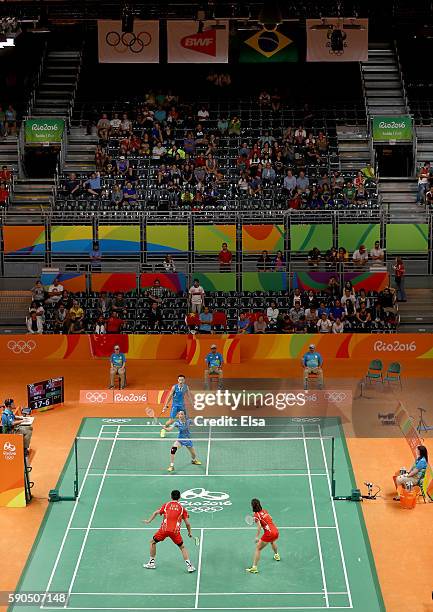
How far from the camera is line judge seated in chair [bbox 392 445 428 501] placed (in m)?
26.0

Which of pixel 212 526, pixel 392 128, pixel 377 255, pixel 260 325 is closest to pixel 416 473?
pixel 212 526

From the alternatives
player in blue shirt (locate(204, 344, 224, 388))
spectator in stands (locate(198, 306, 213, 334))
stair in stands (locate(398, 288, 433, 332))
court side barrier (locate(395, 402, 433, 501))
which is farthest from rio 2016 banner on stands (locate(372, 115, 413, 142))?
court side barrier (locate(395, 402, 433, 501))

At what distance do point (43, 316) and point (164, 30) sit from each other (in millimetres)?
16171

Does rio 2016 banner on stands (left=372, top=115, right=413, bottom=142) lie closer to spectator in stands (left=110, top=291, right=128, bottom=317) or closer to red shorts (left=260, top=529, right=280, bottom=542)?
spectator in stands (left=110, top=291, right=128, bottom=317)

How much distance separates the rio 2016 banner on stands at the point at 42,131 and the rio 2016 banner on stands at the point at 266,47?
7.93m

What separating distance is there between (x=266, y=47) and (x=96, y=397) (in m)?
19.0

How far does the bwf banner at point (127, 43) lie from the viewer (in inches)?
1692

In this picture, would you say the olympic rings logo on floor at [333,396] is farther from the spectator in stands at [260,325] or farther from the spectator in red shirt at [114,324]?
the spectator in red shirt at [114,324]

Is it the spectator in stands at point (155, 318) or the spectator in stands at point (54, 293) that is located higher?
the spectator in stands at point (54, 293)

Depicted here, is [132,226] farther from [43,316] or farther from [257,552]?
[257,552]

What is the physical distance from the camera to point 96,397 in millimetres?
33812

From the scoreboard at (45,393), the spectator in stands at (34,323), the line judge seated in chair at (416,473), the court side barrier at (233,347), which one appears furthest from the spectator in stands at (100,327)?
the line judge seated in chair at (416,473)

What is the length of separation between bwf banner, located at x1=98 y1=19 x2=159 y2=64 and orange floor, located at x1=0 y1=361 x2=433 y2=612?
488 inches

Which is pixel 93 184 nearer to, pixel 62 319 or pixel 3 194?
pixel 3 194
